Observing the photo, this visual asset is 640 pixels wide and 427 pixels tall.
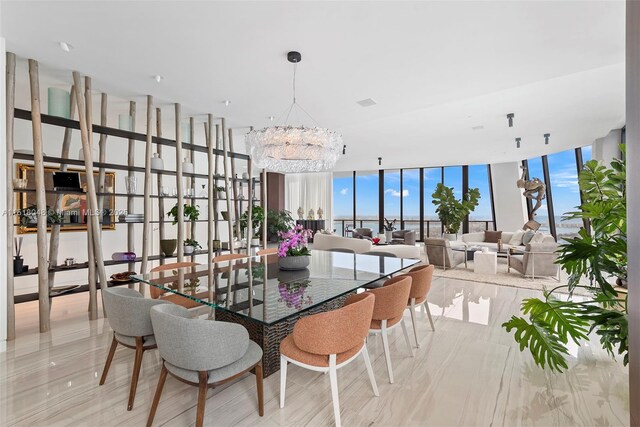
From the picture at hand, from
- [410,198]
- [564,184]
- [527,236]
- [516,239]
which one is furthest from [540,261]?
[410,198]

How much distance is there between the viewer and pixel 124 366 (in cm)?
259

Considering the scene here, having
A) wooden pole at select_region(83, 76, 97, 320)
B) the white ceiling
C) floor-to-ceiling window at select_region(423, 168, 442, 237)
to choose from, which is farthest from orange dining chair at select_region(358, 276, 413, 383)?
floor-to-ceiling window at select_region(423, 168, 442, 237)

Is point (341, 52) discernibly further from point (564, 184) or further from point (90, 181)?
point (564, 184)

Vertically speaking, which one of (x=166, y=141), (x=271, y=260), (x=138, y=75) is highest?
(x=138, y=75)

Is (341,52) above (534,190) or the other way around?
above

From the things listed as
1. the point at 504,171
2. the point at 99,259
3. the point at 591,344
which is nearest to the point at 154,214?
the point at 99,259

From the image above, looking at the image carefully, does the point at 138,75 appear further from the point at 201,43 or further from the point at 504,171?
the point at 504,171

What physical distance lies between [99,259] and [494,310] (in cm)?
494

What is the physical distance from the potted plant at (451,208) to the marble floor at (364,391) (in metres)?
5.60

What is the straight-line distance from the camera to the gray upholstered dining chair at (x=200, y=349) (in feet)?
5.31

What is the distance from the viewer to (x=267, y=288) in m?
2.38

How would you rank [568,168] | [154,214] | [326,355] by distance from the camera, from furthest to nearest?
1. [568,168]
2. [154,214]
3. [326,355]

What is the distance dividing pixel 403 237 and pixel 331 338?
873 cm

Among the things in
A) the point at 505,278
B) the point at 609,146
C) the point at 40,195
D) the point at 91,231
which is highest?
the point at 609,146
